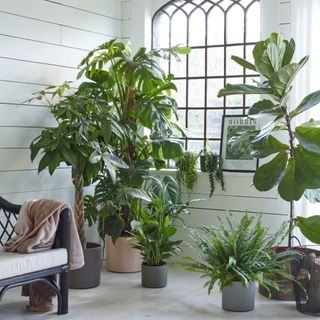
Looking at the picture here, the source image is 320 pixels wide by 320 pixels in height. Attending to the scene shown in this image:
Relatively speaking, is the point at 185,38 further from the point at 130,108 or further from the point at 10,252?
the point at 10,252

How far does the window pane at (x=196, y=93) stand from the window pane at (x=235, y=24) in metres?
0.47

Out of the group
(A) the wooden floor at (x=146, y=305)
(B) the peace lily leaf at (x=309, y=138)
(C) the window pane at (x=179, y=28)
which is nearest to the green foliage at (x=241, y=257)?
(A) the wooden floor at (x=146, y=305)

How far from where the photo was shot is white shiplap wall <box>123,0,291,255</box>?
5.06m

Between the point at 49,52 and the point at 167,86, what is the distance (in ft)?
3.35

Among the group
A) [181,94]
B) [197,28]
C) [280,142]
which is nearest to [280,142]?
[280,142]

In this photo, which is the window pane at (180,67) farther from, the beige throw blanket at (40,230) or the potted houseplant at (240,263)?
the beige throw blanket at (40,230)

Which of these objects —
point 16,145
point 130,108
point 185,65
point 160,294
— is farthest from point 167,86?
point 160,294

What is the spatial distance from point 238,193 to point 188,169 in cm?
47

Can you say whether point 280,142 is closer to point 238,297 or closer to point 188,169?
point 238,297

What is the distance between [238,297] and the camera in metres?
4.02

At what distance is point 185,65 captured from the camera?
5766mm

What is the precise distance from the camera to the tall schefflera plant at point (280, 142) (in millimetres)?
3703

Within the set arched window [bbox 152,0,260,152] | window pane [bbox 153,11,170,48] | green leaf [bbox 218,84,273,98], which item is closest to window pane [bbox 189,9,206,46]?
arched window [bbox 152,0,260,152]

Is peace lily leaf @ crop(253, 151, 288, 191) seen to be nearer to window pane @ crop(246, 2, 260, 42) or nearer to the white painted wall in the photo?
window pane @ crop(246, 2, 260, 42)
